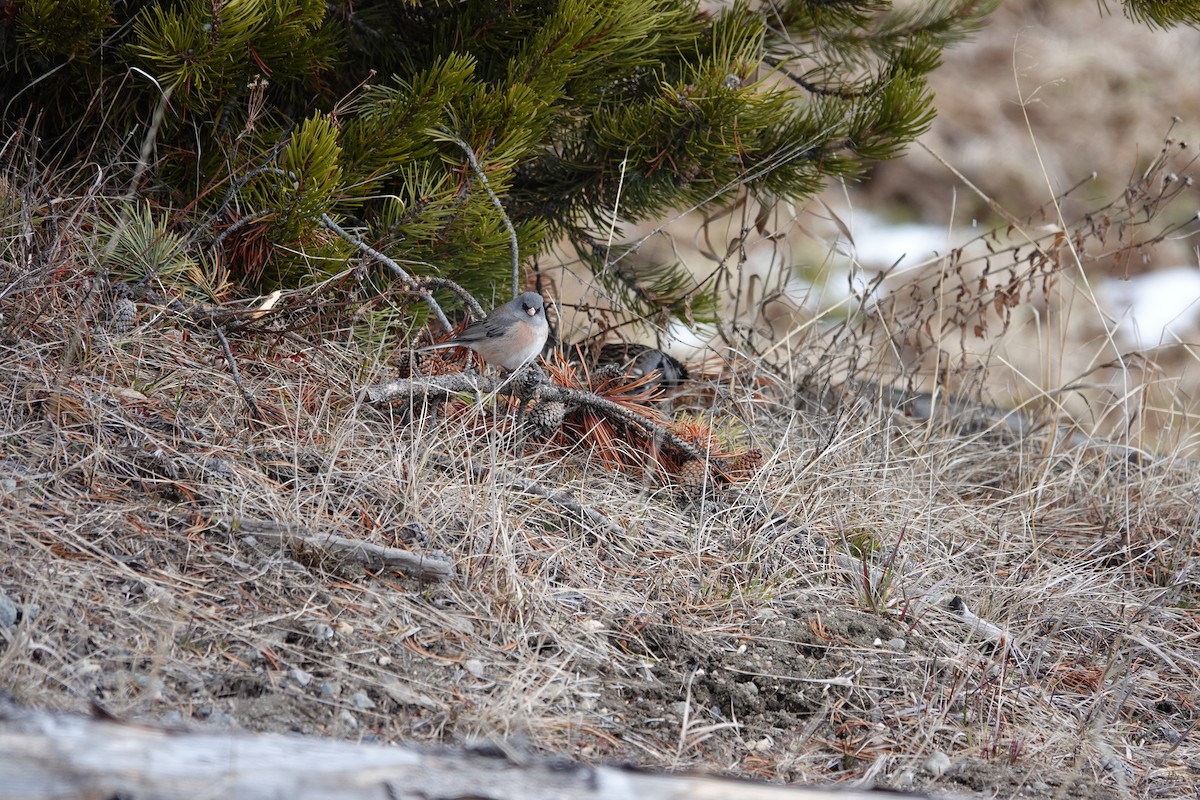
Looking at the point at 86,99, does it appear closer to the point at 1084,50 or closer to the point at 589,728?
the point at 589,728

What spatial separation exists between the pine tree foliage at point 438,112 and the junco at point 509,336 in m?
0.21

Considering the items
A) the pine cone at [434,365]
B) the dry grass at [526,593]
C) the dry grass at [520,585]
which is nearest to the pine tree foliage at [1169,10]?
the dry grass at [520,585]

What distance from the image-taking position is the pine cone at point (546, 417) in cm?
290

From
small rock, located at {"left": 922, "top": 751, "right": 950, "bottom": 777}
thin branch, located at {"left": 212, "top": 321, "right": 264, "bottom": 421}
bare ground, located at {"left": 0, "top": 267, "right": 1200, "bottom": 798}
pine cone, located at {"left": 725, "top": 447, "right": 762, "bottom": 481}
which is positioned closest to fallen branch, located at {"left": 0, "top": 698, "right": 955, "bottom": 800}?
bare ground, located at {"left": 0, "top": 267, "right": 1200, "bottom": 798}

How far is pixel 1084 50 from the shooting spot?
9.88 m

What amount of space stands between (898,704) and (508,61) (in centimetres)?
200

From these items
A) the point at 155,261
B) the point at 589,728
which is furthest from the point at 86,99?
the point at 589,728

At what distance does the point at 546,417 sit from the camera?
290cm

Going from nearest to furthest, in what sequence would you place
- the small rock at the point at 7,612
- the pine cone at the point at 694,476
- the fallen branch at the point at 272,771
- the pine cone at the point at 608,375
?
the fallen branch at the point at 272,771 < the small rock at the point at 7,612 < the pine cone at the point at 694,476 < the pine cone at the point at 608,375

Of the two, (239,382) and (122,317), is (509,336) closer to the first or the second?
(239,382)

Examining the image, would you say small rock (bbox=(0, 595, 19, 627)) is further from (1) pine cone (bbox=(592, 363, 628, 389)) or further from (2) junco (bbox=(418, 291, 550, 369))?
(1) pine cone (bbox=(592, 363, 628, 389))

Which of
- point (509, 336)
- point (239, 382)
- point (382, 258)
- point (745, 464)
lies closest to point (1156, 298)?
point (745, 464)

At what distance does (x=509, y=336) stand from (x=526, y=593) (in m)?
0.93

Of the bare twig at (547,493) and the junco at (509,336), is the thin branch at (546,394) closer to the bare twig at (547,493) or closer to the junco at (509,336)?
the junco at (509,336)
